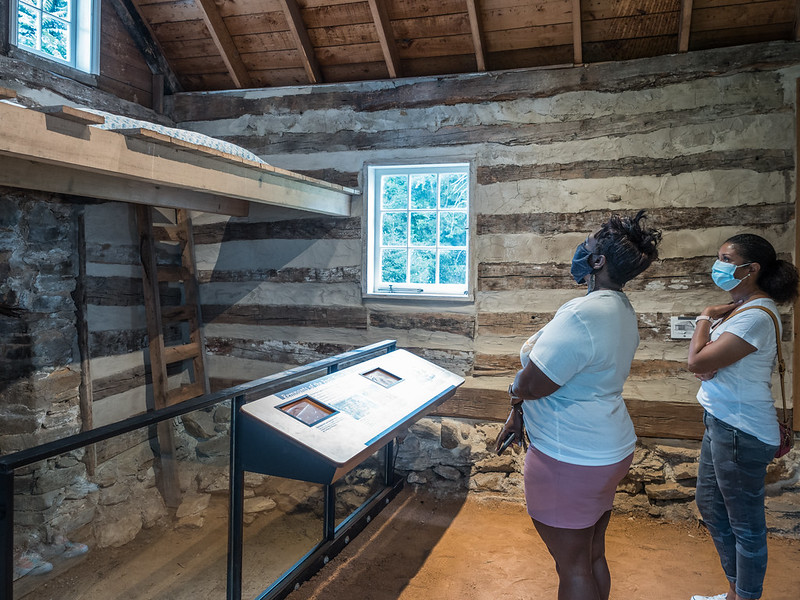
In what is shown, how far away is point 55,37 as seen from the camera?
4.05 meters

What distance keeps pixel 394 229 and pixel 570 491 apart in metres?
3.04

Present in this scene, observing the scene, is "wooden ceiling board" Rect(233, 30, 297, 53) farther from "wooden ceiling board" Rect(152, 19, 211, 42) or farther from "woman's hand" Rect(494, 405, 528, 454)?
"woman's hand" Rect(494, 405, 528, 454)

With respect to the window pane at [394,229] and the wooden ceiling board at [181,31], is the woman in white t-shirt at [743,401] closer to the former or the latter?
the window pane at [394,229]

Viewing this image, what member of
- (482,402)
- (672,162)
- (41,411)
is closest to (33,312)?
(41,411)

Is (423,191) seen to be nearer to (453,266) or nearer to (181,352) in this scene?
(453,266)

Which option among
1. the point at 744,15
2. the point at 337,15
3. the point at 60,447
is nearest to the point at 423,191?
the point at 337,15

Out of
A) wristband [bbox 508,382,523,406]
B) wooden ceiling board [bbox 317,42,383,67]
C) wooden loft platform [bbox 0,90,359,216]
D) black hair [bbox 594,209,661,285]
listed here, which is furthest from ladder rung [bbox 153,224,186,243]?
black hair [bbox 594,209,661,285]

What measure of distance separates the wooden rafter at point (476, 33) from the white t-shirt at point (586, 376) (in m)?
2.68

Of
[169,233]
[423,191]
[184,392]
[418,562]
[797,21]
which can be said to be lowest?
[418,562]

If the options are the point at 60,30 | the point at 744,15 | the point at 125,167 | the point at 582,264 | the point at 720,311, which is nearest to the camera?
the point at 582,264

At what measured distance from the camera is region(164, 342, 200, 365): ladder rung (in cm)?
462

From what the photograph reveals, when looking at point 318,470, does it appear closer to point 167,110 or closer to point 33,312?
point 33,312

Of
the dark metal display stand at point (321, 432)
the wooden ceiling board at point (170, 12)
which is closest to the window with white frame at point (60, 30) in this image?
the wooden ceiling board at point (170, 12)

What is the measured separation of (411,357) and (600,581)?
1.88 meters
